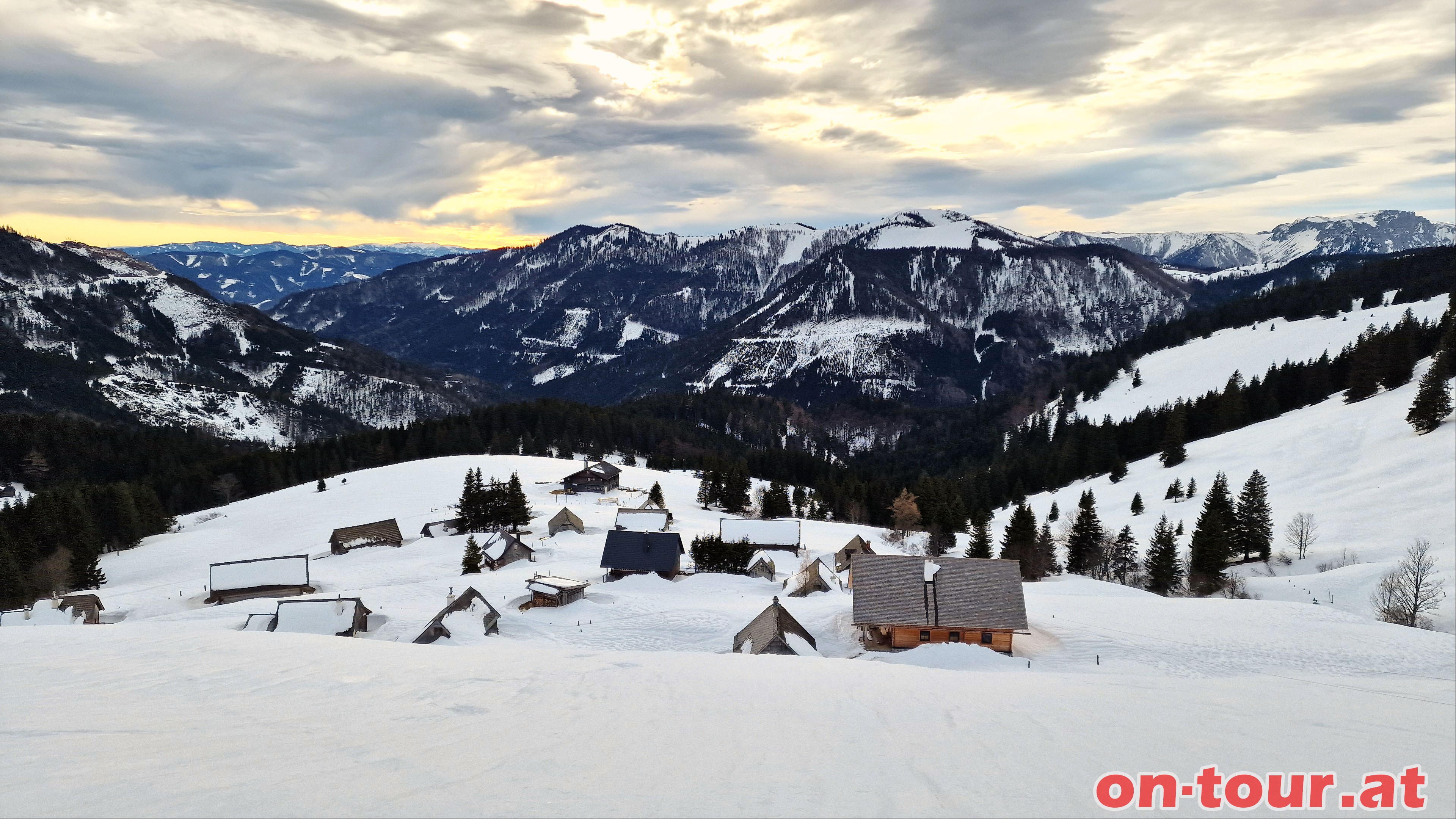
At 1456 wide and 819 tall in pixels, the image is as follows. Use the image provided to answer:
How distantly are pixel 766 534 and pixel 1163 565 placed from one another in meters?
31.1

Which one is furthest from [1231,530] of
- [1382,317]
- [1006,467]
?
[1382,317]

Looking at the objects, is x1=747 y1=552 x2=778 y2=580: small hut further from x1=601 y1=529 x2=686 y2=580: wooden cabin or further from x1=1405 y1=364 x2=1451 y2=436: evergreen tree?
x1=1405 y1=364 x2=1451 y2=436: evergreen tree

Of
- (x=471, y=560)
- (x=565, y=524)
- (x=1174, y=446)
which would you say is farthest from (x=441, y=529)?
(x=1174, y=446)

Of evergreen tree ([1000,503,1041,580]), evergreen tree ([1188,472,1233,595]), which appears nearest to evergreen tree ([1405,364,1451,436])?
evergreen tree ([1188,472,1233,595])

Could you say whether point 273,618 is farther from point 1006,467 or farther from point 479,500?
point 1006,467

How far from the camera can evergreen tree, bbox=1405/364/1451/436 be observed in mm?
64875

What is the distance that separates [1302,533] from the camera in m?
52.2

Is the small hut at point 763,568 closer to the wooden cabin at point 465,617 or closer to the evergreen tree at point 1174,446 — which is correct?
the wooden cabin at point 465,617

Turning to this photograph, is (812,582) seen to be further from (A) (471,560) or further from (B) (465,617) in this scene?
(A) (471,560)

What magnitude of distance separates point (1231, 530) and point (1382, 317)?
14623 centimetres

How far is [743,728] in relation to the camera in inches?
551

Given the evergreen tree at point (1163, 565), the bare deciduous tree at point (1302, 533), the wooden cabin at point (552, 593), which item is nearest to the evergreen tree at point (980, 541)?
the evergreen tree at point (1163, 565)

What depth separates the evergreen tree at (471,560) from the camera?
54.4 meters

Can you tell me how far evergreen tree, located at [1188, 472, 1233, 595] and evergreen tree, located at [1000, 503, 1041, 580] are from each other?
11.6 meters
